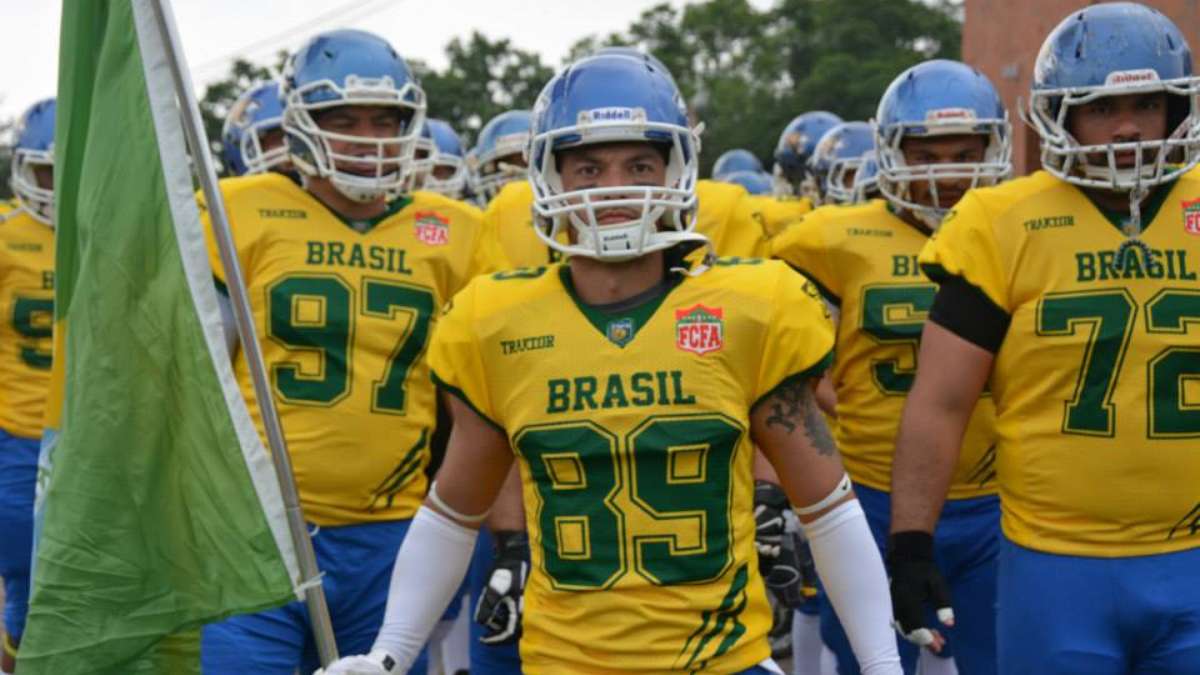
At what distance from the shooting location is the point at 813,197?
9156 millimetres

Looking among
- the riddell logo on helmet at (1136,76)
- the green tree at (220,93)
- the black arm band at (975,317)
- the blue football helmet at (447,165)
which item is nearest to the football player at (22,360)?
the blue football helmet at (447,165)

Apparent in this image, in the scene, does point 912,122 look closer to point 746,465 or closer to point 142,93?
point 746,465

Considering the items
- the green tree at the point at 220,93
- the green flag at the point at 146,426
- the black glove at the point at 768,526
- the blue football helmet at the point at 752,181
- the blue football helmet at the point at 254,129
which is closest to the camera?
the green flag at the point at 146,426

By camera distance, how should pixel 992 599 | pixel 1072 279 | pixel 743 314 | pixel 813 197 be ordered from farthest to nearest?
pixel 813 197
pixel 992 599
pixel 1072 279
pixel 743 314

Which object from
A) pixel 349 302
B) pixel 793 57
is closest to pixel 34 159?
pixel 349 302

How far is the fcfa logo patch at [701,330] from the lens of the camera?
3439 millimetres

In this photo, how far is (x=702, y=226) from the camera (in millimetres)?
5340

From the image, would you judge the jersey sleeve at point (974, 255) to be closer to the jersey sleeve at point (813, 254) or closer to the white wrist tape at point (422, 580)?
the white wrist tape at point (422, 580)

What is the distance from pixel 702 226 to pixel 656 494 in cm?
203

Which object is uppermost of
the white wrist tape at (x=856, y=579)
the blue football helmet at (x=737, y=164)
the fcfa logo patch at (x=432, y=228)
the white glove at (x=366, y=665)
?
the fcfa logo patch at (x=432, y=228)

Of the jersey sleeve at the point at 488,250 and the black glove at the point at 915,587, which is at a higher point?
the jersey sleeve at the point at 488,250

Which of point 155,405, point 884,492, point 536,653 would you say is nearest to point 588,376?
point 536,653

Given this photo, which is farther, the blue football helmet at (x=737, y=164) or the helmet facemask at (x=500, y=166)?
the blue football helmet at (x=737, y=164)

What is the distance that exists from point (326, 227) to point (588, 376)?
5.85ft
